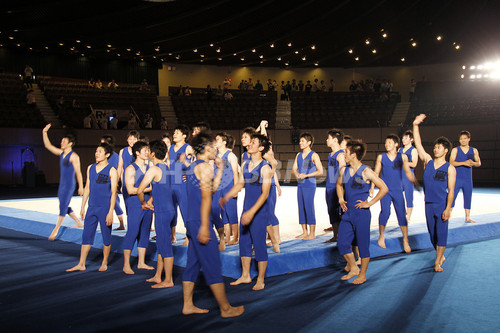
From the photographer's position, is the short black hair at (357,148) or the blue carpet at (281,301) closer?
the blue carpet at (281,301)

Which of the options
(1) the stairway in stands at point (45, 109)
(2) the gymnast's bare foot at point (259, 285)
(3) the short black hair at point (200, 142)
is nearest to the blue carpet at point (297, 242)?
(2) the gymnast's bare foot at point (259, 285)

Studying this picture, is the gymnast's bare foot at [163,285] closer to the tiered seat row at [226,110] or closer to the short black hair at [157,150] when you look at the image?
the short black hair at [157,150]

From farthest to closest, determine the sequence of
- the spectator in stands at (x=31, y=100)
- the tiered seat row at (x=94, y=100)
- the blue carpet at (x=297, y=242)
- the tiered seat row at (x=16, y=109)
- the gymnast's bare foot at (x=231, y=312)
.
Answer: the tiered seat row at (x=94, y=100) < the spectator in stands at (x=31, y=100) < the tiered seat row at (x=16, y=109) < the blue carpet at (x=297, y=242) < the gymnast's bare foot at (x=231, y=312)

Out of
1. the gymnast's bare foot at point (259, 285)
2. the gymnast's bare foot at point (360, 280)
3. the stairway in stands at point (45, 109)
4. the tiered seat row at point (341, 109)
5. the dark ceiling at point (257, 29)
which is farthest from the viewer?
the tiered seat row at point (341, 109)

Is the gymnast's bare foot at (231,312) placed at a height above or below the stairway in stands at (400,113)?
below

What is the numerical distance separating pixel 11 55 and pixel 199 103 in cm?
962

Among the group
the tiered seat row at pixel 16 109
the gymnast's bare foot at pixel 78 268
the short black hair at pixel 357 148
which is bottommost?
the gymnast's bare foot at pixel 78 268

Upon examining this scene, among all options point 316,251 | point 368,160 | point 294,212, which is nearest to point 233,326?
point 316,251

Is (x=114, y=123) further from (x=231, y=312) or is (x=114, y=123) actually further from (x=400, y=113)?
(x=231, y=312)

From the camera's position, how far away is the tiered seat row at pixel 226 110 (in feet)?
62.1

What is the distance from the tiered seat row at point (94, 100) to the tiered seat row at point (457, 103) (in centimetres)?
1080

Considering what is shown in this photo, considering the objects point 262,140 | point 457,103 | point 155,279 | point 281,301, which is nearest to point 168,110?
point 457,103

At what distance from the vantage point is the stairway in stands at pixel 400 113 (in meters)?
20.1

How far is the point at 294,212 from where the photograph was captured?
8.36m
